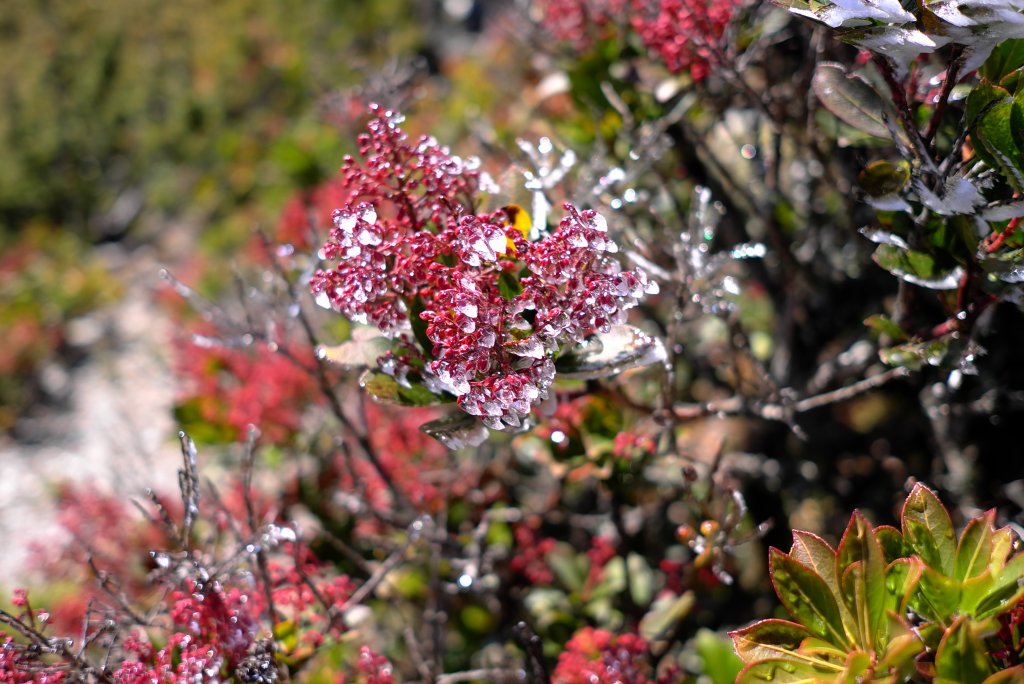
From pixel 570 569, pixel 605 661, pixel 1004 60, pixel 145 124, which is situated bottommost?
pixel 145 124

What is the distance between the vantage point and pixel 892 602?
2.74 feet

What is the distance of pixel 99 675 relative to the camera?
1.00 meters

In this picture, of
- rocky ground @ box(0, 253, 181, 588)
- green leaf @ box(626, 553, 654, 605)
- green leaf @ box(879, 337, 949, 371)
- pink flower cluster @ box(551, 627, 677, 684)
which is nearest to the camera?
green leaf @ box(879, 337, 949, 371)

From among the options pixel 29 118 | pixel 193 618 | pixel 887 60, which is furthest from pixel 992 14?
pixel 29 118

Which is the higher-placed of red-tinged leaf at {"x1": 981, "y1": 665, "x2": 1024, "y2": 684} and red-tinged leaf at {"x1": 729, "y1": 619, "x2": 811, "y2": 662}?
red-tinged leaf at {"x1": 981, "y1": 665, "x2": 1024, "y2": 684}

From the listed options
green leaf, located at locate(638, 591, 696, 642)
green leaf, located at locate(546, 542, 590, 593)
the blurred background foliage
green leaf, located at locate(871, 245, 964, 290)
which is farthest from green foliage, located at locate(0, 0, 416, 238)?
green leaf, located at locate(871, 245, 964, 290)

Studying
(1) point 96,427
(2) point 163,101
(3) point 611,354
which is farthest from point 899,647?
(2) point 163,101

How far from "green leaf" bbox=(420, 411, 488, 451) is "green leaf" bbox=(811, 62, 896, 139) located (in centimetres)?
60

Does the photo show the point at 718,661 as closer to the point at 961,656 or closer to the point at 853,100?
the point at 961,656

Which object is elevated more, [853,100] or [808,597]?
[853,100]

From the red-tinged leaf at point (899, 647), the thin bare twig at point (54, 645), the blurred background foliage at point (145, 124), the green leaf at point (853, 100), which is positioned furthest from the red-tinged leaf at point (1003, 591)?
the blurred background foliage at point (145, 124)

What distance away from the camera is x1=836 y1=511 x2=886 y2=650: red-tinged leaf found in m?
0.81

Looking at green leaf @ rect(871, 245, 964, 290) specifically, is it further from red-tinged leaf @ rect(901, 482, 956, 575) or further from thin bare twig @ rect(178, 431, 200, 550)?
thin bare twig @ rect(178, 431, 200, 550)

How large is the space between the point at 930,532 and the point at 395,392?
618 millimetres
